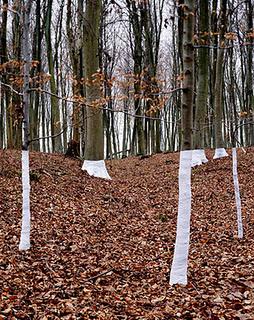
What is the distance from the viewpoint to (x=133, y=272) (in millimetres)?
5918

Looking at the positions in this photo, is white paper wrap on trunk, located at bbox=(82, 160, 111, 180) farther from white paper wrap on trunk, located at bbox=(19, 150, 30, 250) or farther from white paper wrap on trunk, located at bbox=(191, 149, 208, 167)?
white paper wrap on trunk, located at bbox=(19, 150, 30, 250)

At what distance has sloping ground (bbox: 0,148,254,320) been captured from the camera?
15.5 feet

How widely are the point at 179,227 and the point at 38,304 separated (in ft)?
6.91

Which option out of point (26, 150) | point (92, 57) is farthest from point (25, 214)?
point (92, 57)

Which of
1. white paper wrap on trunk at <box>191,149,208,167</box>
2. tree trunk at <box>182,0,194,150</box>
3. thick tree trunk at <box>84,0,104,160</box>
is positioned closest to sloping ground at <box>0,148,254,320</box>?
thick tree trunk at <box>84,0,104,160</box>

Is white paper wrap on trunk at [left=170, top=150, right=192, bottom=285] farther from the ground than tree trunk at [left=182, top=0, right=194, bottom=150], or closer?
closer

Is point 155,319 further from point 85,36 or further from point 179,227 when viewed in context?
point 85,36

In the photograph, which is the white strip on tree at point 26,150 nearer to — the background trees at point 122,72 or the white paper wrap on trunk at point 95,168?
the background trees at point 122,72

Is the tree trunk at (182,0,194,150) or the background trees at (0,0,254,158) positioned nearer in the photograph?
the tree trunk at (182,0,194,150)

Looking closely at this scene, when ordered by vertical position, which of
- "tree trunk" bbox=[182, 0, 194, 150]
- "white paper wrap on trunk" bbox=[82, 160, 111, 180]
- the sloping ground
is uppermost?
"tree trunk" bbox=[182, 0, 194, 150]

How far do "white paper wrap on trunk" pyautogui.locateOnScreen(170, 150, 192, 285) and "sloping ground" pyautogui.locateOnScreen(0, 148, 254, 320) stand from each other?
0.72ft

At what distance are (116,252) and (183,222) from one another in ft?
6.04

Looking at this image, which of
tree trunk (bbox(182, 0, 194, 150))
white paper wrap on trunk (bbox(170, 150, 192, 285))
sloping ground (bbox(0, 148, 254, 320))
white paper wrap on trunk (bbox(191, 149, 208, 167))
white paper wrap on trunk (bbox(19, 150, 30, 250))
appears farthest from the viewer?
white paper wrap on trunk (bbox(191, 149, 208, 167))

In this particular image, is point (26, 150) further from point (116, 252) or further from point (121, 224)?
point (121, 224)
